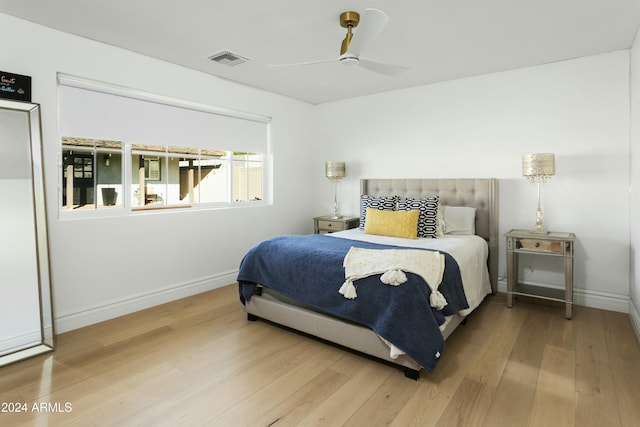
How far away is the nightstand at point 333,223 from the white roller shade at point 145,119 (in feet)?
4.39

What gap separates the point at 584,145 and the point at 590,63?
78cm

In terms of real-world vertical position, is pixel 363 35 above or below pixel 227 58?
below

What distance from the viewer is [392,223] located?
12.1 ft

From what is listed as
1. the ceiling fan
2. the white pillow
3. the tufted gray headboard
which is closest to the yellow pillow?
the white pillow

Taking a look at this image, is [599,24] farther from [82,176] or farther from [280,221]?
[82,176]

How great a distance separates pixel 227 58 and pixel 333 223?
2.39 meters

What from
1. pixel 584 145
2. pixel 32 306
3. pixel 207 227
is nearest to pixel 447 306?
pixel 584 145

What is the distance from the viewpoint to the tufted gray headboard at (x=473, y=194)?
3859 mm

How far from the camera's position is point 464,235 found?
3740 millimetres

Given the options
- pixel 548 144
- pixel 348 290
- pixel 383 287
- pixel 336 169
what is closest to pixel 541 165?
pixel 548 144

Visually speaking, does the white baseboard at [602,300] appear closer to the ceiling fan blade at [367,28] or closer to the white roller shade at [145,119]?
the ceiling fan blade at [367,28]

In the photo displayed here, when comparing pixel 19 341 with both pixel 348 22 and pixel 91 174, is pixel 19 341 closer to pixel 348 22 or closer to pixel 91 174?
pixel 91 174

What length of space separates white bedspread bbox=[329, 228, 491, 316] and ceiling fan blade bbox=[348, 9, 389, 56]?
5.66 ft

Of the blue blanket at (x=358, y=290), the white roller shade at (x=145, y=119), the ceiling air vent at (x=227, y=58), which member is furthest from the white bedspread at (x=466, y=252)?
the ceiling air vent at (x=227, y=58)
